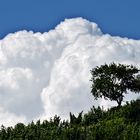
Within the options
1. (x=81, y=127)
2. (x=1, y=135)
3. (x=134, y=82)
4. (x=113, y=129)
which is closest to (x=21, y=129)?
(x=1, y=135)

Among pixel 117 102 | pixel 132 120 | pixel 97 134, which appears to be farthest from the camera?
pixel 117 102

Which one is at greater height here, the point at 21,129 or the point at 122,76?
the point at 122,76

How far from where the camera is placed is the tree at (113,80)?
167125 mm

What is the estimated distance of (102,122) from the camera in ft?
463

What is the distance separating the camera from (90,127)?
137000 mm

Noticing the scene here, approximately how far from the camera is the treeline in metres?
129

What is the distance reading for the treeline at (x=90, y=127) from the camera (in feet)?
422

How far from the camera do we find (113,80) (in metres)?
169

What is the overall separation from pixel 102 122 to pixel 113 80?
94.8 ft

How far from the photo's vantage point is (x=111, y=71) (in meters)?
170

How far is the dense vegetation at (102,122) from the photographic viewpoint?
426 feet

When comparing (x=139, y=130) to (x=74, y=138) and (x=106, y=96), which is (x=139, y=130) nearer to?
(x=74, y=138)

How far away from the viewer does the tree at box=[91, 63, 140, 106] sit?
548ft

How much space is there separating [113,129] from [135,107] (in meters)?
16.4
